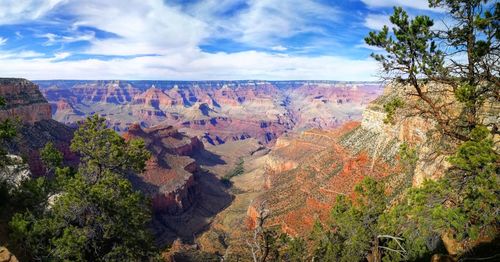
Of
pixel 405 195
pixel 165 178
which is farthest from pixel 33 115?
pixel 405 195

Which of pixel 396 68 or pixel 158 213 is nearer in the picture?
pixel 396 68

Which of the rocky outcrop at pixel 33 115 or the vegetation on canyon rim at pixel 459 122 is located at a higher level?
the vegetation on canyon rim at pixel 459 122

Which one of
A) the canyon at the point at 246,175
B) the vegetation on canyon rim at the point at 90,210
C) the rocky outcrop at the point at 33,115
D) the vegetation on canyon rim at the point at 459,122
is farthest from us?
the rocky outcrop at the point at 33,115

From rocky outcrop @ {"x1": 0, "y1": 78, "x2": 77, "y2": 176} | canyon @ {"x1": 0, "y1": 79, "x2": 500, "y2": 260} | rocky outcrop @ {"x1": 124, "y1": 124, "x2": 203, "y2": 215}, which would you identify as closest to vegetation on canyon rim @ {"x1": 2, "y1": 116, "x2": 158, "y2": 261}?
canyon @ {"x1": 0, "y1": 79, "x2": 500, "y2": 260}

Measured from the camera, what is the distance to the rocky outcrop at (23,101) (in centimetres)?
8950

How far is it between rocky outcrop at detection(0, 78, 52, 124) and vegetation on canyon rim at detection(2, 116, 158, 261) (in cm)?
7777

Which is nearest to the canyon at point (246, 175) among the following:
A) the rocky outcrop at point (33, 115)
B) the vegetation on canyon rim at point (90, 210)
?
the rocky outcrop at point (33, 115)

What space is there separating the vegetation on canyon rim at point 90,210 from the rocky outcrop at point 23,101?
7777 centimetres

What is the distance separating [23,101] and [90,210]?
91.4 metres

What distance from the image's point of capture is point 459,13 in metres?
13.1

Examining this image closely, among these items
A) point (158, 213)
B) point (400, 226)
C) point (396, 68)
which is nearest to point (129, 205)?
point (400, 226)

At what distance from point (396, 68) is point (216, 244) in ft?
189

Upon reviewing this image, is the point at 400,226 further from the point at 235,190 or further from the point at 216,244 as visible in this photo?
the point at 235,190

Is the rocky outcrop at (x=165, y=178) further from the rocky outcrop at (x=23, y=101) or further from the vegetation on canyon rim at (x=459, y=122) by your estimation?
the vegetation on canyon rim at (x=459, y=122)
